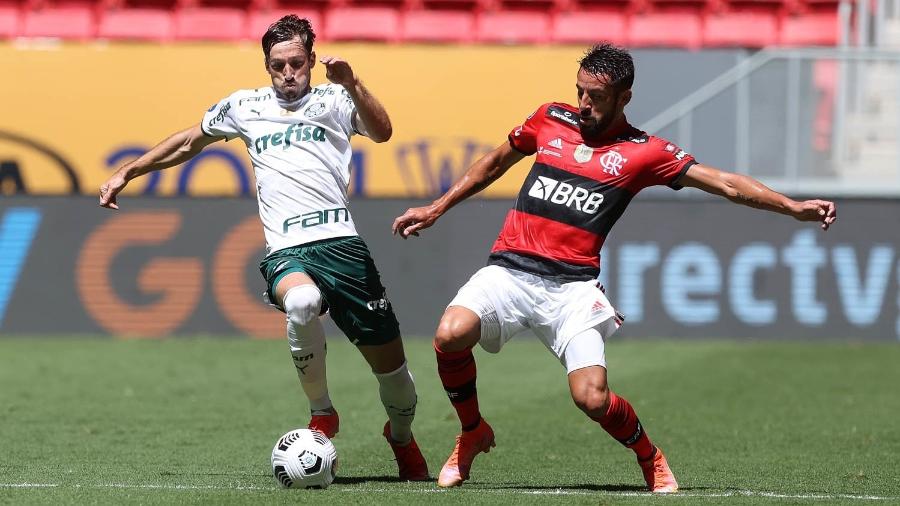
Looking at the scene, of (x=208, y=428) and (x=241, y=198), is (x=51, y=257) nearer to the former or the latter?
(x=241, y=198)

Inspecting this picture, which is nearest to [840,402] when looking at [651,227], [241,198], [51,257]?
[651,227]

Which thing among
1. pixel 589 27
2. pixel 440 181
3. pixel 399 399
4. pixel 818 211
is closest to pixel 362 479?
pixel 399 399

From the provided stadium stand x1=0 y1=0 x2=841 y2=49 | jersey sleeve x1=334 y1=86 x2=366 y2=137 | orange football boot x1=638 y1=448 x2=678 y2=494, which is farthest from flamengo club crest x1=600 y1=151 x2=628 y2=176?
stadium stand x1=0 y1=0 x2=841 y2=49

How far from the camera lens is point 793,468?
7.61m

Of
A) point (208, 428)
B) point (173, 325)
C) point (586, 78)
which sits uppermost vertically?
point (586, 78)

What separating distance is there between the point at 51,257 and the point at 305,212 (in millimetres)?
7937

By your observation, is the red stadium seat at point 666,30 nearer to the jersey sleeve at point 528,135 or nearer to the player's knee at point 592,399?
the jersey sleeve at point 528,135

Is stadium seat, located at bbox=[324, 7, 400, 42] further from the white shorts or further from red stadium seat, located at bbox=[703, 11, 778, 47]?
the white shorts

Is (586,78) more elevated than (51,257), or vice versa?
(586,78)

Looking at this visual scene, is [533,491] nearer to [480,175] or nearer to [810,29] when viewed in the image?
[480,175]

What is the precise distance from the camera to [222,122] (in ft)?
23.3

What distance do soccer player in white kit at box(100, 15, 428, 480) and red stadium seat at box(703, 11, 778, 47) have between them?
1156cm

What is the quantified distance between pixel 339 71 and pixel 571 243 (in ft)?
4.27

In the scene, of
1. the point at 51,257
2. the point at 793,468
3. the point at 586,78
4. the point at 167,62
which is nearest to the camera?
the point at 586,78
